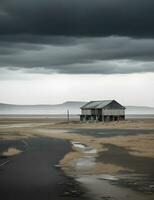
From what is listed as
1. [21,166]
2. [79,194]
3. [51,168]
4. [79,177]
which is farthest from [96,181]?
[21,166]

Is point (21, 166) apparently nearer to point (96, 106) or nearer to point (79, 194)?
point (79, 194)

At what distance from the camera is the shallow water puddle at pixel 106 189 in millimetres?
23047

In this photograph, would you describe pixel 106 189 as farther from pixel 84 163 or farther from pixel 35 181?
pixel 84 163

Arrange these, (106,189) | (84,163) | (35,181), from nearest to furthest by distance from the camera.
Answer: (106,189) < (35,181) < (84,163)

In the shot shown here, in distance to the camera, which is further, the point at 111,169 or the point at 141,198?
the point at 111,169

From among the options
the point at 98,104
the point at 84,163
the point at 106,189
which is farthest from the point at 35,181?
the point at 98,104

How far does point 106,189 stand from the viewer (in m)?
25.2

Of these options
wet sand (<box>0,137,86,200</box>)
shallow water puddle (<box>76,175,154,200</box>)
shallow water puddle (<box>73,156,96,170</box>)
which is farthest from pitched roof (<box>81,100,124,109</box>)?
shallow water puddle (<box>76,175,154,200</box>)

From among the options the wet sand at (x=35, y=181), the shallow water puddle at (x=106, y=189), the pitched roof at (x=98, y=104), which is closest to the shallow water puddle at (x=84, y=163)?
the wet sand at (x=35, y=181)

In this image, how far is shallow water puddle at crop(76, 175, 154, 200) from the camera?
23047 millimetres

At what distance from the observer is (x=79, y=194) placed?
77.8ft

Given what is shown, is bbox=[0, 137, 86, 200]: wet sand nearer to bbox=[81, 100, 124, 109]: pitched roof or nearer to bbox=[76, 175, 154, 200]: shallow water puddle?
bbox=[76, 175, 154, 200]: shallow water puddle

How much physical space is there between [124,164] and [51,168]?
566 cm

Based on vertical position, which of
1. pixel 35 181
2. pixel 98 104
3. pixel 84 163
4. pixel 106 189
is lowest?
pixel 106 189
